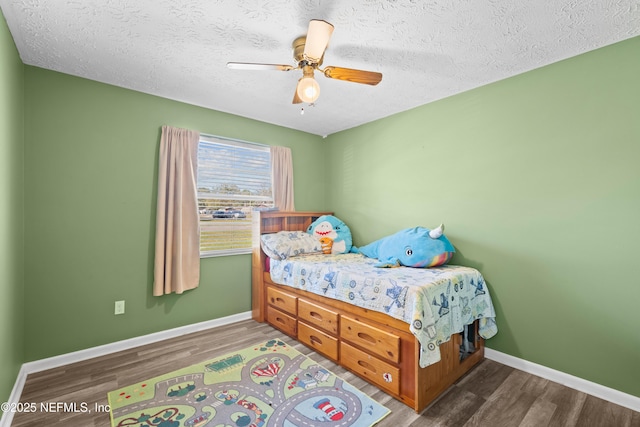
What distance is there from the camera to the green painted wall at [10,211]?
171 cm

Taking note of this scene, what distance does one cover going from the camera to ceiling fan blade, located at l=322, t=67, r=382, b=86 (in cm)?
188

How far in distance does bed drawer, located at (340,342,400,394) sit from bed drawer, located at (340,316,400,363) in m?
0.06

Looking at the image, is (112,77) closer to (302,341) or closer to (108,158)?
(108,158)

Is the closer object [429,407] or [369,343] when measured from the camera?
[429,407]

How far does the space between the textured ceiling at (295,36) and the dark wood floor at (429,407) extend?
8.01 ft

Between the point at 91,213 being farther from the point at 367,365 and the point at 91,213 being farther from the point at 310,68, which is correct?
the point at 367,365

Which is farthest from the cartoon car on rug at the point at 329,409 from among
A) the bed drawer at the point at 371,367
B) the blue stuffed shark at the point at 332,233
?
the blue stuffed shark at the point at 332,233

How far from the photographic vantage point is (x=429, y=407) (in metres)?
1.88

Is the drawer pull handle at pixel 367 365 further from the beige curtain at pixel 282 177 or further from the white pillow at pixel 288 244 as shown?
the beige curtain at pixel 282 177

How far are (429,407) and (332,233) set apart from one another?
2032 millimetres

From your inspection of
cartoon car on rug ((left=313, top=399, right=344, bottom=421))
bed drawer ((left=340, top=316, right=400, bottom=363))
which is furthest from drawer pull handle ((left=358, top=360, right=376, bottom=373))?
cartoon car on rug ((left=313, top=399, right=344, bottom=421))

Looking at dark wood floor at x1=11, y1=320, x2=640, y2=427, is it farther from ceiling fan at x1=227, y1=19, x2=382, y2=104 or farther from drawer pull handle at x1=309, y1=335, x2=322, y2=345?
ceiling fan at x1=227, y1=19, x2=382, y2=104

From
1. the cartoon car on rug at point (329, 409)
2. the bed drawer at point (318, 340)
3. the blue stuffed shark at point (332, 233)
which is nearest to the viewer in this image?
the cartoon car on rug at point (329, 409)

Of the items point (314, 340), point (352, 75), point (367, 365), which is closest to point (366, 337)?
point (367, 365)
